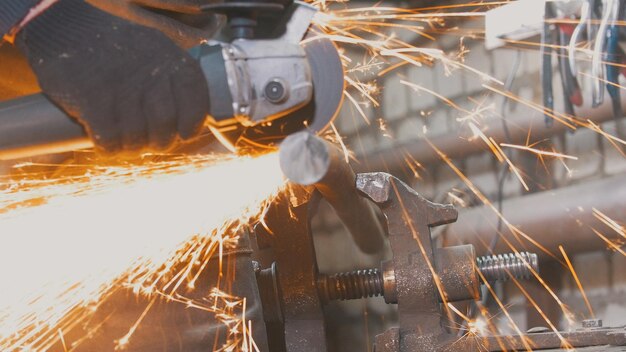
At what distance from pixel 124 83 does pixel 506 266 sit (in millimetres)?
1248

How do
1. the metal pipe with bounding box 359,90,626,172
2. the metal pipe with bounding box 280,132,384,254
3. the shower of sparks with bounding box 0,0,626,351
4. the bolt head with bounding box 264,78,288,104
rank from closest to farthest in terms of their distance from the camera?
1. the metal pipe with bounding box 280,132,384,254
2. the bolt head with bounding box 264,78,288,104
3. the shower of sparks with bounding box 0,0,626,351
4. the metal pipe with bounding box 359,90,626,172

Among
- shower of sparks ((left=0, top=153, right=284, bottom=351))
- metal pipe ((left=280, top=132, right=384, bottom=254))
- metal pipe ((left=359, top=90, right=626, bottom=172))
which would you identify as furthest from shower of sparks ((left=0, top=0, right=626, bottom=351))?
metal pipe ((left=359, top=90, right=626, bottom=172))

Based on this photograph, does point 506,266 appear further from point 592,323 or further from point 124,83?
point 124,83

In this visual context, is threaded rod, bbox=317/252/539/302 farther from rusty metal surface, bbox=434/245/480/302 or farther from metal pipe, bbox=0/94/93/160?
metal pipe, bbox=0/94/93/160

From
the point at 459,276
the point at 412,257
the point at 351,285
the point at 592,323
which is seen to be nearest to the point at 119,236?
the point at 351,285

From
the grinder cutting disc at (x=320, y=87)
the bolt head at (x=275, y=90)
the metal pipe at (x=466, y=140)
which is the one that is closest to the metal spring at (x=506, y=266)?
the grinder cutting disc at (x=320, y=87)

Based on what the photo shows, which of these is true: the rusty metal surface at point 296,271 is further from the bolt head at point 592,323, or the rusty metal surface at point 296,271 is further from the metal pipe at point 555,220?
the metal pipe at point 555,220

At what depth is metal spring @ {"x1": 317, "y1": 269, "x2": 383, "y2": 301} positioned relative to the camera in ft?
6.82

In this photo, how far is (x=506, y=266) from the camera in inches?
83.4

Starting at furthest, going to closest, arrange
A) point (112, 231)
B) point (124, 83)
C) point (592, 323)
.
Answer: point (592, 323)
point (112, 231)
point (124, 83)

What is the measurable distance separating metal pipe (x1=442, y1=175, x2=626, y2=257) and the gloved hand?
1.85 m

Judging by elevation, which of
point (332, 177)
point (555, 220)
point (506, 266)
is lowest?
point (555, 220)

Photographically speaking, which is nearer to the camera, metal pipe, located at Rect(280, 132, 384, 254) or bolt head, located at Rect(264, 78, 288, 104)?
metal pipe, located at Rect(280, 132, 384, 254)

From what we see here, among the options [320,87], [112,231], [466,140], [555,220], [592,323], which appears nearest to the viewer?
[320,87]
